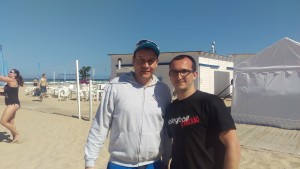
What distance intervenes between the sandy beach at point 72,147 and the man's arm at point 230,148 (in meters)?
3.87

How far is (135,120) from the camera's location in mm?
2146

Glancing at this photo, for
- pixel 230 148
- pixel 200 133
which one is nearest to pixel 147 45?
pixel 200 133

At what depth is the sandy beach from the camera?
222 inches

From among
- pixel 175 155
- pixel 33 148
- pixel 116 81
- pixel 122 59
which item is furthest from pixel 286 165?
pixel 122 59

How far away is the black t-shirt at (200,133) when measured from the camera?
2002mm

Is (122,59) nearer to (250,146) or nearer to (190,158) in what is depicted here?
(250,146)

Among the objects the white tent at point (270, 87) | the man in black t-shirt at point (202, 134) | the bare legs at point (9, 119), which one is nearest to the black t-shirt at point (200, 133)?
the man in black t-shirt at point (202, 134)

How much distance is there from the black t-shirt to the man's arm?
0.06 meters

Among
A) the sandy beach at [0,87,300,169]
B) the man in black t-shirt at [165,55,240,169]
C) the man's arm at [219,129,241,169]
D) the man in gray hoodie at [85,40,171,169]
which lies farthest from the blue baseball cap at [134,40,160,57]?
the sandy beach at [0,87,300,169]

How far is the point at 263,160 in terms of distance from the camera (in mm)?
5961

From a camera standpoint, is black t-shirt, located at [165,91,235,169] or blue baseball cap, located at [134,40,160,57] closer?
black t-shirt, located at [165,91,235,169]

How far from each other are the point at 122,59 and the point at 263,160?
59.9 ft

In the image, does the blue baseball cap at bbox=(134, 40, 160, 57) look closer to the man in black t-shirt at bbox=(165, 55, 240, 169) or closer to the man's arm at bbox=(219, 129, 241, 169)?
the man in black t-shirt at bbox=(165, 55, 240, 169)

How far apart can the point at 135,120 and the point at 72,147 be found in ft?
17.0
